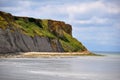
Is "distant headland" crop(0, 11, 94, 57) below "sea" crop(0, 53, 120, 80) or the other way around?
the other way around

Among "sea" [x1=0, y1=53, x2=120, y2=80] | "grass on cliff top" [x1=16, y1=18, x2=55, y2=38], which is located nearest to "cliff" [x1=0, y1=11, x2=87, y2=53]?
"grass on cliff top" [x1=16, y1=18, x2=55, y2=38]

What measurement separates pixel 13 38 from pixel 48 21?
61225 mm

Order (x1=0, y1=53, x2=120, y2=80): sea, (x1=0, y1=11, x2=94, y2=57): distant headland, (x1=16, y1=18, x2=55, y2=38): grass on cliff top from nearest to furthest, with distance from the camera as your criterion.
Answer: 1. (x1=0, y1=53, x2=120, y2=80): sea
2. (x1=0, y1=11, x2=94, y2=57): distant headland
3. (x1=16, y1=18, x2=55, y2=38): grass on cliff top

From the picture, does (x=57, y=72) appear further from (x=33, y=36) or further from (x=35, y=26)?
(x=35, y=26)

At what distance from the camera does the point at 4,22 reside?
338 ft

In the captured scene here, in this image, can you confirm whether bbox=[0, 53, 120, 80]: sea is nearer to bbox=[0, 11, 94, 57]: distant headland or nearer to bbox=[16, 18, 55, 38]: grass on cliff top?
bbox=[0, 11, 94, 57]: distant headland

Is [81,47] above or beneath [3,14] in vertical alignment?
beneath

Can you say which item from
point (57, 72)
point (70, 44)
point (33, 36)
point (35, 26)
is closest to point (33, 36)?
point (33, 36)

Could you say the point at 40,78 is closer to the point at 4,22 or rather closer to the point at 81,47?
the point at 4,22

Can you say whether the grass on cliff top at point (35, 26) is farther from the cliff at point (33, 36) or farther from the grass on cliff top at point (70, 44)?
the grass on cliff top at point (70, 44)

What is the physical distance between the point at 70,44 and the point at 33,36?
38.8 meters

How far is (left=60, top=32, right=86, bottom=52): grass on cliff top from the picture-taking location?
151875mm

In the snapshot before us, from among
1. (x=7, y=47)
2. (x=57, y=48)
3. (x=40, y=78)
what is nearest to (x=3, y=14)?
(x=7, y=47)

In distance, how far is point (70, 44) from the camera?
160 m
